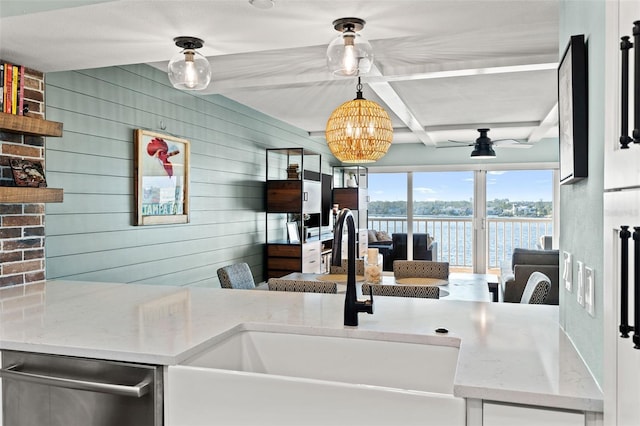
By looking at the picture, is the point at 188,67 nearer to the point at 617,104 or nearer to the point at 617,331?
the point at 617,104

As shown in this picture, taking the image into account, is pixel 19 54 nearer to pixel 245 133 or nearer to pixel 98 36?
pixel 98 36

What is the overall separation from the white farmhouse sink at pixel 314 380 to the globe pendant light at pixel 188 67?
123 centimetres

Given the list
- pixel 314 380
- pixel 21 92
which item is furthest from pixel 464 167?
pixel 314 380

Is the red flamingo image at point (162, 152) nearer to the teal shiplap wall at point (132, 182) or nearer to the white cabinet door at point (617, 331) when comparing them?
the teal shiplap wall at point (132, 182)

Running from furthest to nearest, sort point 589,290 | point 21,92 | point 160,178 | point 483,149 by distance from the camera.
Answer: point 483,149, point 160,178, point 21,92, point 589,290

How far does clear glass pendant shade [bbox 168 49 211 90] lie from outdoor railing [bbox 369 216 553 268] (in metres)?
7.29

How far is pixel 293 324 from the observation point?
1.70m

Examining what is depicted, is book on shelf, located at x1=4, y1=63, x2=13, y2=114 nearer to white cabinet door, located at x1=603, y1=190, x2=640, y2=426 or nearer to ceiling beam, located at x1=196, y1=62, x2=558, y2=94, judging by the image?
ceiling beam, located at x1=196, y1=62, x2=558, y2=94

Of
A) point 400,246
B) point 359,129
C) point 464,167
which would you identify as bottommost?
point 400,246

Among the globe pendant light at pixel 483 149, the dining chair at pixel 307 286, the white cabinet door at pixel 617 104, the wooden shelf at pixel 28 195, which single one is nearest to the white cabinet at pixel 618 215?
the white cabinet door at pixel 617 104

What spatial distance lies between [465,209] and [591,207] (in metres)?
8.08

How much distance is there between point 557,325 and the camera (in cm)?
172

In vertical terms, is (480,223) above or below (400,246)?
above

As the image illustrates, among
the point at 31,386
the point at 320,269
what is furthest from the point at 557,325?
the point at 320,269
